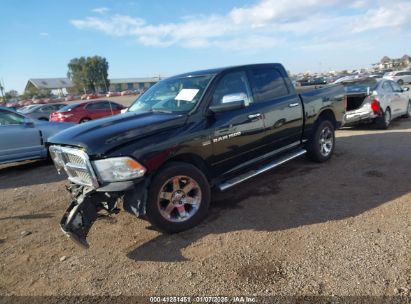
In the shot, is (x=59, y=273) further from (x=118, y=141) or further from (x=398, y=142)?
(x=398, y=142)

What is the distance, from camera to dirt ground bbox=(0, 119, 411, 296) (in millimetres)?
3119

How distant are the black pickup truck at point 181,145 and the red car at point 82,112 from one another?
Answer: 39.7ft

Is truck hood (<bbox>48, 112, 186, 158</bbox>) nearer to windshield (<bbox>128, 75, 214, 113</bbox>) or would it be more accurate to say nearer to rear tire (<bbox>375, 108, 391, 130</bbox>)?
windshield (<bbox>128, 75, 214, 113</bbox>)

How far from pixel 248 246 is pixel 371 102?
24.7 feet

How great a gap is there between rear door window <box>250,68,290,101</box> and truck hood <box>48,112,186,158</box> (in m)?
1.52

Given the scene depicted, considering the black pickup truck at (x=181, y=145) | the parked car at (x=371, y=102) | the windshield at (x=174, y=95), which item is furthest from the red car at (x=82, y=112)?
the black pickup truck at (x=181, y=145)

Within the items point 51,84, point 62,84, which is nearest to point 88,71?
point 62,84

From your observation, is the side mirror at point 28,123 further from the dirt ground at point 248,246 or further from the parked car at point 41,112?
the parked car at point 41,112

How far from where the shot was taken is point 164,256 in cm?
369

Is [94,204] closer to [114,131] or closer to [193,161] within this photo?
[114,131]

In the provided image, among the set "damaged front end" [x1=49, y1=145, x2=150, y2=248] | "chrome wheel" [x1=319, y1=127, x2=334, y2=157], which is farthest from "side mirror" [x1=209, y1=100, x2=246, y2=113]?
"chrome wheel" [x1=319, y1=127, x2=334, y2=157]

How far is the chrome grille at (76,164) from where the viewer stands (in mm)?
3687

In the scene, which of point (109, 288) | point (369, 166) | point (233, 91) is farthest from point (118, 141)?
point (369, 166)

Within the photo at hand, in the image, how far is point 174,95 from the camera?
489cm
